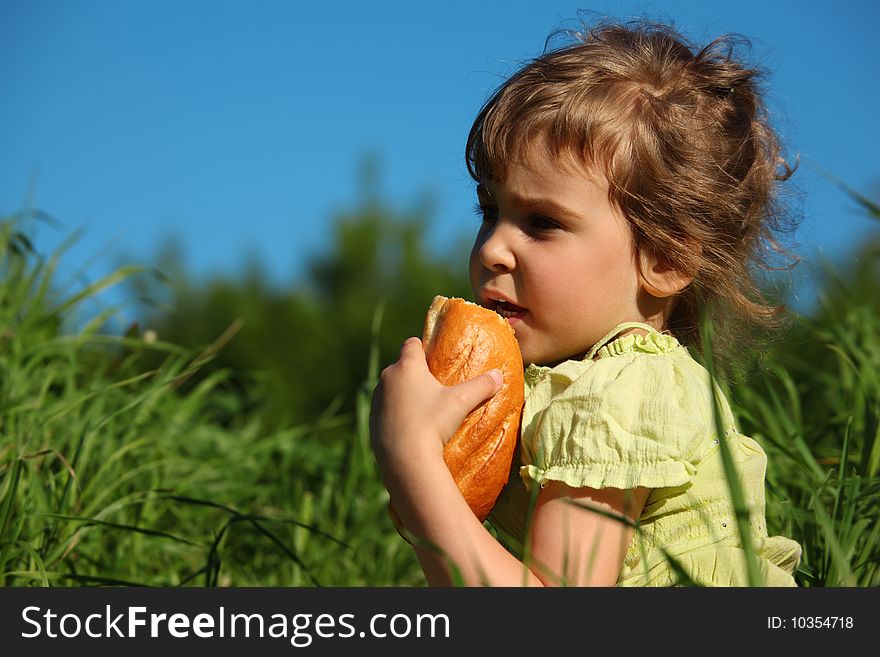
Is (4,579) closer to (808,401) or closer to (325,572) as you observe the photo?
(325,572)

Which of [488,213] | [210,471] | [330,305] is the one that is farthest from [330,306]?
[488,213]

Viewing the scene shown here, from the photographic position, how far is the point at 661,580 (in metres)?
1.89

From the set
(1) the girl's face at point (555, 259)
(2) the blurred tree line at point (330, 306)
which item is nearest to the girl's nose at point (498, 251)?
(1) the girl's face at point (555, 259)

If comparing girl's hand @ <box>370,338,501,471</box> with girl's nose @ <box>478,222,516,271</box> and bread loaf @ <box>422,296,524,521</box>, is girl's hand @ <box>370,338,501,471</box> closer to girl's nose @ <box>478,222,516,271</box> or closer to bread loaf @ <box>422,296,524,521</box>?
bread loaf @ <box>422,296,524,521</box>

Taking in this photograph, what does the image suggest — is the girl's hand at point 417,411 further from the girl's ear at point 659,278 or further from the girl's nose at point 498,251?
A: the girl's ear at point 659,278

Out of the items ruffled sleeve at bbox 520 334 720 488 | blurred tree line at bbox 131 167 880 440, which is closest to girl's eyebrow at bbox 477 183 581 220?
ruffled sleeve at bbox 520 334 720 488

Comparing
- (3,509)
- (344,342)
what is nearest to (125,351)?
(3,509)

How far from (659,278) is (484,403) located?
577 mm

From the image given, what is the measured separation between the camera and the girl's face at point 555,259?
2.03 meters

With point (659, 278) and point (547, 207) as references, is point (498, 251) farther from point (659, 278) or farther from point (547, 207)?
point (659, 278)

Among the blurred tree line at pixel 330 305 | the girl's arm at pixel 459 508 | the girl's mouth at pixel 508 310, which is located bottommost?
the girl's arm at pixel 459 508

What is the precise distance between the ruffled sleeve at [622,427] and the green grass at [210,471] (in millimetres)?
465

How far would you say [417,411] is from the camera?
72.4 inches

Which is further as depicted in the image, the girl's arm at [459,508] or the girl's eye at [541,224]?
the girl's eye at [541,224]
